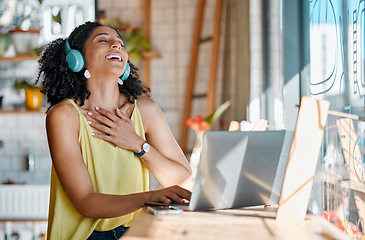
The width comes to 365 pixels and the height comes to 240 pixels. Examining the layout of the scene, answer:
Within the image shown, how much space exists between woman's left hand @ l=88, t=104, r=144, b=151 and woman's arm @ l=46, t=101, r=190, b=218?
82 millimetres

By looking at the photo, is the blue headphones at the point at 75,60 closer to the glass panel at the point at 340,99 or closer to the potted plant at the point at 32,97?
the glass panel at the point at 340,99

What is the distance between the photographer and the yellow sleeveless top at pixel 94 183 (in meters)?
1.83

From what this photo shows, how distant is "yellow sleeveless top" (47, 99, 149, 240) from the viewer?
1.83m

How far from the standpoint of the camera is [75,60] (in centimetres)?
195

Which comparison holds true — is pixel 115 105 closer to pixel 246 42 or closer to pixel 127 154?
pixel 127 154

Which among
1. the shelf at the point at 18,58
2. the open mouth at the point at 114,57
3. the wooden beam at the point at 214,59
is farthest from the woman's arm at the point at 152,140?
the shelf at the point at 18,58

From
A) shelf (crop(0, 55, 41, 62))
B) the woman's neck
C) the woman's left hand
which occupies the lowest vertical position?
the woman's left hand

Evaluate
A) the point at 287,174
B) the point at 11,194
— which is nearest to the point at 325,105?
the point at 287,174

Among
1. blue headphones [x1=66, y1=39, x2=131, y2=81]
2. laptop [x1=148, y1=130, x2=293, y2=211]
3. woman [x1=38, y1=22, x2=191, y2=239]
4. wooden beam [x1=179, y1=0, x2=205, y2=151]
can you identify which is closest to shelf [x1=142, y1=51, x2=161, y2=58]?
wooden beam [x1=179, y1=0, x2=205, y2=151]

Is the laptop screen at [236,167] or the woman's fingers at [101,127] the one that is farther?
the woman's fingers at [101,127]

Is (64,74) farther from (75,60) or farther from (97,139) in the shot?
(97,139)

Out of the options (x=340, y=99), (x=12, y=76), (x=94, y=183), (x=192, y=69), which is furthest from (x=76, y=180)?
(x=12, y=76)

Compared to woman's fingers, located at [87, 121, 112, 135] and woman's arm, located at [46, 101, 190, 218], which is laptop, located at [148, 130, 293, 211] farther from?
woman's fingers, located at [87, 121, 112, 135]

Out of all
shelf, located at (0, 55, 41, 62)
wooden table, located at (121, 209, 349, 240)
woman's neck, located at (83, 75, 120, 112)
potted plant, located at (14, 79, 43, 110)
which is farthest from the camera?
potted plant, located at (14, 79, 43, 110)
